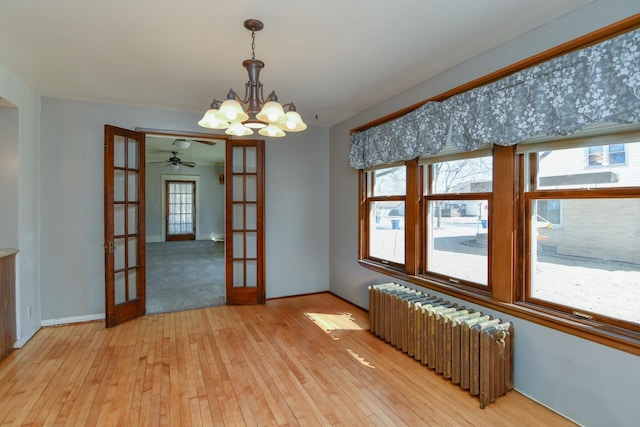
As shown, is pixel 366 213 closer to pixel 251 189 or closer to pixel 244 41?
pixel 251 189

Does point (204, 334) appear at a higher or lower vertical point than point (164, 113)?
lower

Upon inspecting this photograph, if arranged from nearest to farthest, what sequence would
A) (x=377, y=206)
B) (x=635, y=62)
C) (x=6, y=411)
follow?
(x=635, y=62), (x=6, y=411), (x=377, y=206)

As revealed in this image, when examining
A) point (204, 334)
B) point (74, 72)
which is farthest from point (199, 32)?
point (204, 334)

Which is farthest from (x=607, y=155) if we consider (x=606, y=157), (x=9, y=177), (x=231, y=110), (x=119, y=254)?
(x=9, y=177)

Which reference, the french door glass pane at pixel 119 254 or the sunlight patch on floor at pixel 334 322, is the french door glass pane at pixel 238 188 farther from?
the sunlight patch on floor at pixel 334 322

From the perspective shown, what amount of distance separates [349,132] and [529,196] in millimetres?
2640

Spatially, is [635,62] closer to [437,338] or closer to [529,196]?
[529,196]

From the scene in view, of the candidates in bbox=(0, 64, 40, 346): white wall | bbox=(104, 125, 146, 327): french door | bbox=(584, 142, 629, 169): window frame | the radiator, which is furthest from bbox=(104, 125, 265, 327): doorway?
bbox=(584, 142, 629, 169): window frame

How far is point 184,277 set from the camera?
238 inches

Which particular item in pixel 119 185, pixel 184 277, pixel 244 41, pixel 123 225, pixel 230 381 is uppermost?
pixel 244 41

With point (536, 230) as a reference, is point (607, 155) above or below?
above

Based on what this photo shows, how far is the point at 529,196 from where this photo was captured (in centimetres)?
235

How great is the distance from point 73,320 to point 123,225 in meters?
1.25

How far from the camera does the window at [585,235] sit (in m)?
1.89
